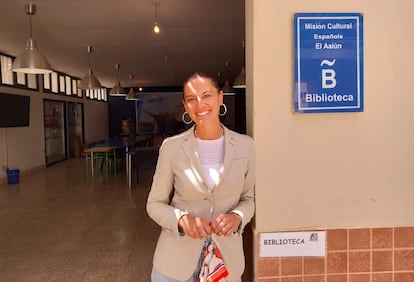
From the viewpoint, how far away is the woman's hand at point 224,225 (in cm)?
135

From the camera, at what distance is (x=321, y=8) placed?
165 cm

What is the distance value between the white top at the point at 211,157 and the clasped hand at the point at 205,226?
14cm

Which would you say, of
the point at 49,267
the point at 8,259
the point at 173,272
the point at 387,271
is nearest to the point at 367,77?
the point at 387,271

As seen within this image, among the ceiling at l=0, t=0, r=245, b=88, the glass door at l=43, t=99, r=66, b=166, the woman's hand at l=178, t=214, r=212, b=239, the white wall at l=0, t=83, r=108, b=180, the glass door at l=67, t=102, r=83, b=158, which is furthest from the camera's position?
the glass door at l=67, t=102, r=83, b=158

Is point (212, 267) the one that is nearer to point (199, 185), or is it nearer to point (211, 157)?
point (199, 185)

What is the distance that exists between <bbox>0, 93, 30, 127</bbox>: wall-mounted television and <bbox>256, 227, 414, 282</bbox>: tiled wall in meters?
7.41

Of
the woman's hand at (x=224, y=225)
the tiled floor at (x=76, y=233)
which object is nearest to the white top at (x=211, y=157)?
the woman's hand at (x=224, y=225)

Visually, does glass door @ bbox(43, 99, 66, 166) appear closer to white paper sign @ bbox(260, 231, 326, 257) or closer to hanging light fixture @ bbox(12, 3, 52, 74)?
hanging light fixture @ bbox(12, 3, 52, 74)

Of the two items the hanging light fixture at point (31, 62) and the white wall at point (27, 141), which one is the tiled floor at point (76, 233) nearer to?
the white wall at point (27, 141)

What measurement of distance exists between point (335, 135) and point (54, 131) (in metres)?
10.5

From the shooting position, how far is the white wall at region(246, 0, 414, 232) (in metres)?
1.65

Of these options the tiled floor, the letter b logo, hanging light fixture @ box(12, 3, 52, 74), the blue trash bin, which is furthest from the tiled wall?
the blue trash bin

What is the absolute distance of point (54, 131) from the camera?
10875 mm

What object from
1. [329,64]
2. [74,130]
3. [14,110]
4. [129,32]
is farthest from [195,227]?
[74,130]
